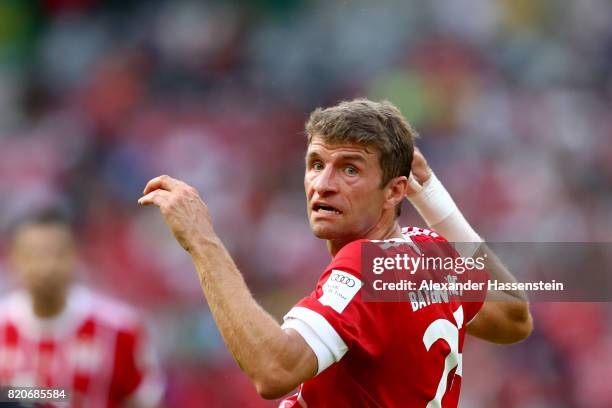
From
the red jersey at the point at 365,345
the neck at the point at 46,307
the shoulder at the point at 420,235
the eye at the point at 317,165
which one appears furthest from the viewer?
the neck at the point at 46,307

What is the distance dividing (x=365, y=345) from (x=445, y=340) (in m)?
0.41

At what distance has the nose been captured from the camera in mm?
3275

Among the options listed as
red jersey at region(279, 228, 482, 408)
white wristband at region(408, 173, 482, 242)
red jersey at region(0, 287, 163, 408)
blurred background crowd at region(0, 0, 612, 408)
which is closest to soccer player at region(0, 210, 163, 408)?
red jersey at region(0, 287, 163, 408)

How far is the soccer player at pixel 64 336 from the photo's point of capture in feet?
17.8

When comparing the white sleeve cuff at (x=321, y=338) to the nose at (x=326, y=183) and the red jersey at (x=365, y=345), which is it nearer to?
the red jersey at (x=365, y=345)

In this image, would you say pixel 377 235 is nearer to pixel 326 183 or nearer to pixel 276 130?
pixel 326 183

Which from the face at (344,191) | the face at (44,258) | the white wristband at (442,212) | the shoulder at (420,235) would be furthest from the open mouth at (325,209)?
the face at (44,258)

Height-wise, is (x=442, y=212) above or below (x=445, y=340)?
above

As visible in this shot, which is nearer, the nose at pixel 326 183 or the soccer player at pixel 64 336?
the nose at pixel 326 183

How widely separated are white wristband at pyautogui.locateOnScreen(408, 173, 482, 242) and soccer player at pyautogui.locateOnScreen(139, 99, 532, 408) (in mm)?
359

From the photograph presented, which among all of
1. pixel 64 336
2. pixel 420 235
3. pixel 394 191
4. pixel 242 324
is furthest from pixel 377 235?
pixel 64 336

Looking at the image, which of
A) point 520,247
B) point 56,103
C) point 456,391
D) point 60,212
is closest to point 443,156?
point 520,247

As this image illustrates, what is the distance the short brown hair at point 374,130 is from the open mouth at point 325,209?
0.62ft

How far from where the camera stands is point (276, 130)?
11.2 meters
